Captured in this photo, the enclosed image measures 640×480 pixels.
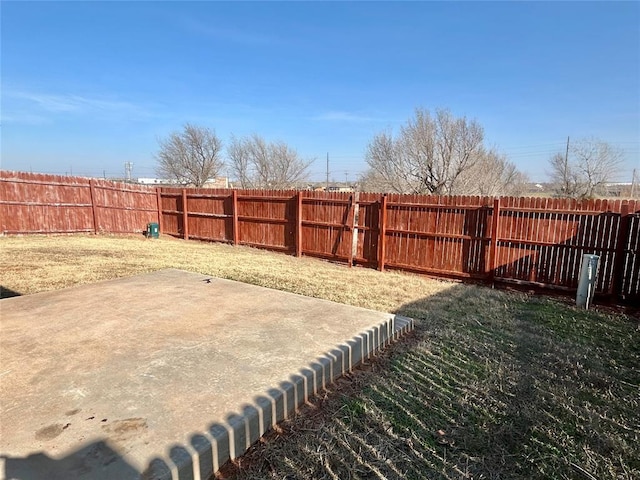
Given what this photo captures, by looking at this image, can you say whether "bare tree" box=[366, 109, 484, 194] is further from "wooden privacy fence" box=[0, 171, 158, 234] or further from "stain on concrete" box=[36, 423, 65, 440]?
"stain on concrete" box=[36, 423, 65, 440]

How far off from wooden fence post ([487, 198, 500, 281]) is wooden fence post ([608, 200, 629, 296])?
1.64m

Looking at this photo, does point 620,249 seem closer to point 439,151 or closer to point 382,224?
point 382,224

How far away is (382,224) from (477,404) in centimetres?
521

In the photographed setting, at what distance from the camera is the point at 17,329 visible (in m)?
3.11

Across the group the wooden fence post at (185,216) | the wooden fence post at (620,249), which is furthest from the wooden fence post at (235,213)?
the wooden fence post at (620,249)

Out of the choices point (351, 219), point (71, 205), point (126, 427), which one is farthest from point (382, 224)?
point (71, 205)

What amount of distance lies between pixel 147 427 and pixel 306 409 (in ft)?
3.28

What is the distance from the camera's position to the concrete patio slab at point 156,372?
1671 millimetres

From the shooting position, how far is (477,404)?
98.7 inches

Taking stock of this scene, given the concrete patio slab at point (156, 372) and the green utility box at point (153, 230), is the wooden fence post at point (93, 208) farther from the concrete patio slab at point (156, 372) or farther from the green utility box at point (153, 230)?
the concrete patio slab at point (156, 372)

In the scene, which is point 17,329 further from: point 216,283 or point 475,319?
point 475,319

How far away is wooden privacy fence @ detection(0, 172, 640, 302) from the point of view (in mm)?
5449

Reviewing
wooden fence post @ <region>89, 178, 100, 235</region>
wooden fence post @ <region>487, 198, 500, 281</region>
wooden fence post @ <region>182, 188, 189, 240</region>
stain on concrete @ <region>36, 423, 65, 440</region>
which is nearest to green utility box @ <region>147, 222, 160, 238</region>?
wooden fence post @ <region>182, 188, 189, 240</region>

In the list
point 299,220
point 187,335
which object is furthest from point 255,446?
point 299,220
